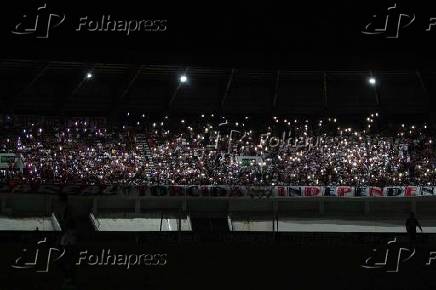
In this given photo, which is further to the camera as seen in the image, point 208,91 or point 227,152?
point 227,152

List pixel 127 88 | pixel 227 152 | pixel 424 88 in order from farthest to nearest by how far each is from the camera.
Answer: pixel 227 152
pixel 424 88
pixel 127 88

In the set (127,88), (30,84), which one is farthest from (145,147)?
(30,84)

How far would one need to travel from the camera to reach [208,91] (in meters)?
35.1

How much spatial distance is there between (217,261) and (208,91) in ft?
67.6

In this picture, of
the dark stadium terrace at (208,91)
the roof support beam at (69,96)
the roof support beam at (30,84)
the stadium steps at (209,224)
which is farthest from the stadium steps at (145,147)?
the roof support beam at (30,84)

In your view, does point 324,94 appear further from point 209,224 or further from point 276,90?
point 209,224

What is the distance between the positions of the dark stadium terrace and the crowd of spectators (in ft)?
5.61

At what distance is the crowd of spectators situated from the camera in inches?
1362

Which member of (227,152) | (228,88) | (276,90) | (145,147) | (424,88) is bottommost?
(145,147)

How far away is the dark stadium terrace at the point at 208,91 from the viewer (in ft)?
107

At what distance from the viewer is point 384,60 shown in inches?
668

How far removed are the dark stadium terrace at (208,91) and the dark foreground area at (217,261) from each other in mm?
14252

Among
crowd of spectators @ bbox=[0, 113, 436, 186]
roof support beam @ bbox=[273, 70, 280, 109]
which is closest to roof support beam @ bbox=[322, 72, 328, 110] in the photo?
crowd of spectators @ bbox=[0, 113, 436, 186]

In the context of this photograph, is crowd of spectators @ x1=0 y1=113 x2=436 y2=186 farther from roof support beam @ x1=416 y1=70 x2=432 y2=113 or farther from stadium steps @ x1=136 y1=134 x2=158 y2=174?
roof support beam @ x1=416 y1=70 x2=432 y2=113
